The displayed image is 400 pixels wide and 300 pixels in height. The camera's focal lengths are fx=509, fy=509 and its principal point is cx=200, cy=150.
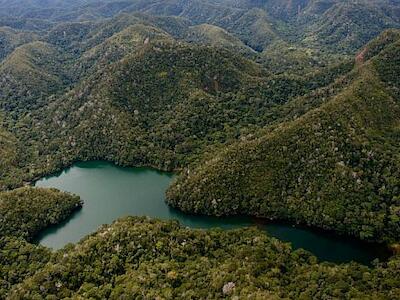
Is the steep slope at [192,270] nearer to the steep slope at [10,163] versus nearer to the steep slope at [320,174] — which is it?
the steep slope at [320,174]

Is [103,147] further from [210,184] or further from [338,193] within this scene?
[338,193]

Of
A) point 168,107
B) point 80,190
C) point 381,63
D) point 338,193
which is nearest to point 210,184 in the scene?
→ point 338,193

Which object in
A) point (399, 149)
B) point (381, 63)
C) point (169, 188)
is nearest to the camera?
point (399, 149)

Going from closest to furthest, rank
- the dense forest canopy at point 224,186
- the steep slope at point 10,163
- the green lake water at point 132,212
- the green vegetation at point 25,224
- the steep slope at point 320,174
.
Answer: the dense forest canopy at point 224,186 < the green vegetation at point 25,224 < the green lake water at point 132,212 < the steep slope at point 320,174 < the steep slope at point 10,163

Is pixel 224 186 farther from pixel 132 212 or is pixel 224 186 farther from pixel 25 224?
pixel 25 224

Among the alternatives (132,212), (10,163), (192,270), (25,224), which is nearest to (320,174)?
(192,270)

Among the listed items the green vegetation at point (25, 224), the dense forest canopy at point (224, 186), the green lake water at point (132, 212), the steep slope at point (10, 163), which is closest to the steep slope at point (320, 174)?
the dense forest canopy at point (224, 186)

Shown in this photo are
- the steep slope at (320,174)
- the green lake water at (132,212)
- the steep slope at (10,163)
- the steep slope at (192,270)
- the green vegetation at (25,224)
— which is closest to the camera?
the steep slope at (192,270)
